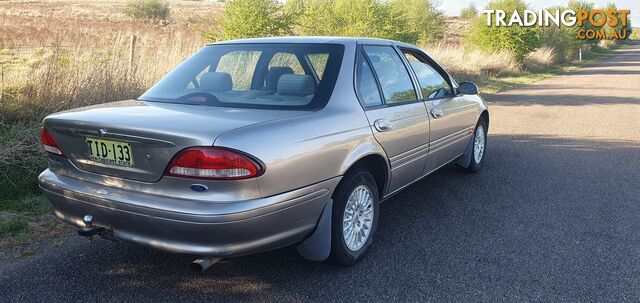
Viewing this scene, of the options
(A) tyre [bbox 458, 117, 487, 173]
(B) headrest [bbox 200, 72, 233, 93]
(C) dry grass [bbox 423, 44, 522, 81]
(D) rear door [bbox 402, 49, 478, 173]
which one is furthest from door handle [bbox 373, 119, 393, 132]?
(C) dry grass [bbox 423, 44, 522, 81]

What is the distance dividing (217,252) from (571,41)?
39.8m

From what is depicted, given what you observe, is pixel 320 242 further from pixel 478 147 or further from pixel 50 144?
pixel 478 147

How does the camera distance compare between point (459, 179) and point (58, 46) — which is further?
point (58, 46)

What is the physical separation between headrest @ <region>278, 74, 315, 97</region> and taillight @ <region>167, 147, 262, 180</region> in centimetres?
91

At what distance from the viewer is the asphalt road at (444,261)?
120 inches

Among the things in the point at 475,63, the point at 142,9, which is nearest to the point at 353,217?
the point at 475,63

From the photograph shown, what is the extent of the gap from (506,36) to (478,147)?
21479 mm

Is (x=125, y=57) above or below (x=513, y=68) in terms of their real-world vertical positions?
above

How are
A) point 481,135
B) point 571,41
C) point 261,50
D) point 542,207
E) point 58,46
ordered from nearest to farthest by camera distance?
point 261,50 < point 542,207 < point 481,135 < point 58,46 < point 571,41

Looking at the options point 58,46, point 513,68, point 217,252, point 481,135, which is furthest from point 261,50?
point 513,68

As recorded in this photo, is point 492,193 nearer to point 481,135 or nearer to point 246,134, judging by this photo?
point 481,135

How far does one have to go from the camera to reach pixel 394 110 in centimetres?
384

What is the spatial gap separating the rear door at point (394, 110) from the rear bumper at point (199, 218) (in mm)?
848

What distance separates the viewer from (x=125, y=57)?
25.2 feet
